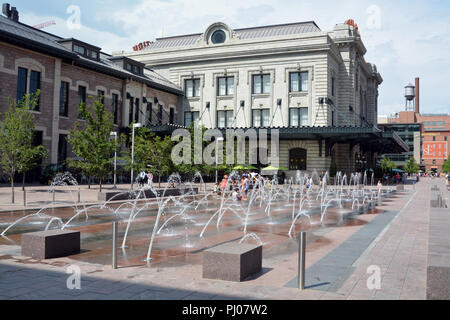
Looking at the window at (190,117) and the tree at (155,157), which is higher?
the window at (190,117)

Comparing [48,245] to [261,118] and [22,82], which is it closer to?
[22,82]

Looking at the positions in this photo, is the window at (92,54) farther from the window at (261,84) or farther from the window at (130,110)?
the window at (261,84)

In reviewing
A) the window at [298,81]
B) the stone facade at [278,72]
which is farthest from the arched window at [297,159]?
the window at [298,81]

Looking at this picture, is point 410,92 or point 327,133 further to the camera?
point 410,92

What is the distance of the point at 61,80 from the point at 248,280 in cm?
3613

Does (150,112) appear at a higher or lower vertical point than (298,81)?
lower

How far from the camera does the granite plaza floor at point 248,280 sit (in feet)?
20.0

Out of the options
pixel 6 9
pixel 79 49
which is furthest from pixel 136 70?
pixel 6 9

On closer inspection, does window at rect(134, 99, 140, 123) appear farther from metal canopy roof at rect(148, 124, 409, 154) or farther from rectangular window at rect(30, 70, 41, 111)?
rectangular window at rect(30, 70, 41, 111)

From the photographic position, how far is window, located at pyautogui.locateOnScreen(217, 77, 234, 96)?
56.6 metres

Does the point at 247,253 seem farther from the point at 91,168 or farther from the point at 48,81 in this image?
the point at 48,81

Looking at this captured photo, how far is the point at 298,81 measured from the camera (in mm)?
52750

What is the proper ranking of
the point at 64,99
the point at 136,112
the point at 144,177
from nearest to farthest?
the point at 144,177 → the point at 64,99 → the point at 136,112

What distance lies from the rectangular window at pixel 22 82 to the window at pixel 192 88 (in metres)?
27.5
